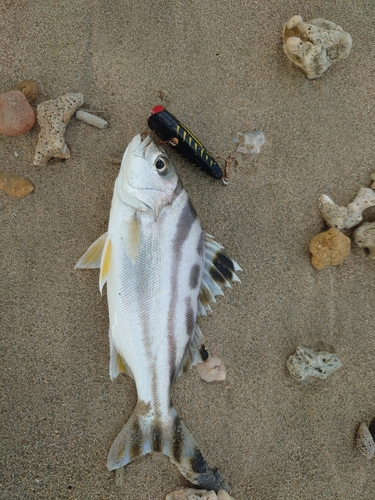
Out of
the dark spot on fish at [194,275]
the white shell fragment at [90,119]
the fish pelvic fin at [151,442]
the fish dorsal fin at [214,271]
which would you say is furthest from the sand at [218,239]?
the dark spot on fish at [194,275]

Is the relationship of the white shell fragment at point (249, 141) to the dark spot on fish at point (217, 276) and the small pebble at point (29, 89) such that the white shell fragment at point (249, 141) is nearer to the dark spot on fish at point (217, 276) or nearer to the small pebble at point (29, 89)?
the dark spot on fish at point (217, 276)

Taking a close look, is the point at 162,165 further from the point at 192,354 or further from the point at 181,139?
the point at 192,354

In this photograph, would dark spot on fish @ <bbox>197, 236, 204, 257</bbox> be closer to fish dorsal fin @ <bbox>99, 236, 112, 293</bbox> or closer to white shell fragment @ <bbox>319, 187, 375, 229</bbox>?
fish dorsal fin @ <bbox>99, 236, 112, 293</bbox>

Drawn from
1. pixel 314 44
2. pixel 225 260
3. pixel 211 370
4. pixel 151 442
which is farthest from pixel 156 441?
pixel 314 44

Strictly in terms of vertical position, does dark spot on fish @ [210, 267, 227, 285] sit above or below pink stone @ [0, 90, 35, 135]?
below

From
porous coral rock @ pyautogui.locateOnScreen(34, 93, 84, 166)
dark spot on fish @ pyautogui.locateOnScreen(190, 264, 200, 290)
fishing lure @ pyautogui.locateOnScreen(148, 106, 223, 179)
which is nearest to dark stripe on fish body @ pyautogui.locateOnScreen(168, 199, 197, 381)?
dark spot on fish @ pyautogui.locateOnScreen(190, 264, 200, 290)
